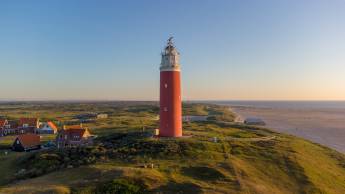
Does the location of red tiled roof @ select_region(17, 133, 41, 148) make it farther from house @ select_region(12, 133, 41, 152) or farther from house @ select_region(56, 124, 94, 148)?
house @ select_region(56, 124, 94, 148)

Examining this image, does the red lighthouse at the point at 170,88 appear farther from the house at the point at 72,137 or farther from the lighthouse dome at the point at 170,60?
the house at the point at 72,137

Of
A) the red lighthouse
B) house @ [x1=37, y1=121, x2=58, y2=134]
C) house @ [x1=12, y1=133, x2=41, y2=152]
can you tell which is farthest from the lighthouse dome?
house @ [x1=37, y1=121, x2=58, y2=134]

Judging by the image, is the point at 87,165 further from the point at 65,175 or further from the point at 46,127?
the point at 46,127

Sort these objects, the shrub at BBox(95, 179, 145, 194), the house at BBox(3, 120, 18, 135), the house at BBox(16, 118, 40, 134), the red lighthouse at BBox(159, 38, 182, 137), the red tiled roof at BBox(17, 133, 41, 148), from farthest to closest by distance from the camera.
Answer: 1. the house at BBox(16, 118, 40, 134)
2. the house at BBox(3, 120, 18, 135)
3. the red tiled roof at BBox(17, 133, 41, 148)
4. the red lighthouse at BBox(159, 38, 182, 137)
5. the shrub at BBox(95, 179, 145, 194)

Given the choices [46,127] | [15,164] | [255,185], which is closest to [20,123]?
[46,127]

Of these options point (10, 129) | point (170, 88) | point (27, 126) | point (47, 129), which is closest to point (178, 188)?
point (170, 88)

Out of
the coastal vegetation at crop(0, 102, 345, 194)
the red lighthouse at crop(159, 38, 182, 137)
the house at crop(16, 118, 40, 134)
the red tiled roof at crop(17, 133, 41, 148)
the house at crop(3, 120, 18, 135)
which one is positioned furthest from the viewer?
the house at crop(16, 118, 40, 134)

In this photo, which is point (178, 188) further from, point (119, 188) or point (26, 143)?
point (26, 143)

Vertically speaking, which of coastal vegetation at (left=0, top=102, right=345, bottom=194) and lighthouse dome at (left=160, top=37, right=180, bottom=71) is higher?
lighthouse dome at (left=160, top=37, right=180, bottom=71)
